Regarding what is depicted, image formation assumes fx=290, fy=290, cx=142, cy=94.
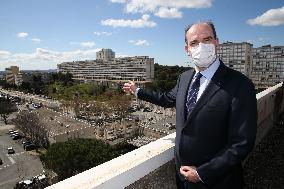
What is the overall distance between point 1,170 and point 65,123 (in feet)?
45.1

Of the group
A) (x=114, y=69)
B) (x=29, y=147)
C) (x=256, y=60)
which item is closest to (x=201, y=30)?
(x=29, y=147)

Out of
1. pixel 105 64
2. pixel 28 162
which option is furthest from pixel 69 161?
pixel 105 64

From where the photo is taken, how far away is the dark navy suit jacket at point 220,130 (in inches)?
54.2

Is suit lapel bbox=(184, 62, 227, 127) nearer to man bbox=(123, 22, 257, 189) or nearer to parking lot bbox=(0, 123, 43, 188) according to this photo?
man bbox=(123, 22, 257, 189)

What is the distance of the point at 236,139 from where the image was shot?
54.5 inches

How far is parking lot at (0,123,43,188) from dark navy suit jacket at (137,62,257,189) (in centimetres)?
2740

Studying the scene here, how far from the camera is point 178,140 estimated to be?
158 cm

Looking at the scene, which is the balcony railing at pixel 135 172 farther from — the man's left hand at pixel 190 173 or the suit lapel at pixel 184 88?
the suit lapel at pixel 184 88

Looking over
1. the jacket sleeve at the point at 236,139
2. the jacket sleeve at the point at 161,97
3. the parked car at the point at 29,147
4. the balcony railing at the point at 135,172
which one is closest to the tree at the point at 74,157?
the parked car at the point at 29,147

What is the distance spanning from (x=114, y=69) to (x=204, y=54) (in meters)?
96.7

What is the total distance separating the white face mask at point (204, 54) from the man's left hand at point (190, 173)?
0.56 m

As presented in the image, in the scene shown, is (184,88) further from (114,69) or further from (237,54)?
(114,69)

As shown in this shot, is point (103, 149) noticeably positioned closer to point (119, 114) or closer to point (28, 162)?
point (28, 162)

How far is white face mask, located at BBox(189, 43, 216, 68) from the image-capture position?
62.2 inches
